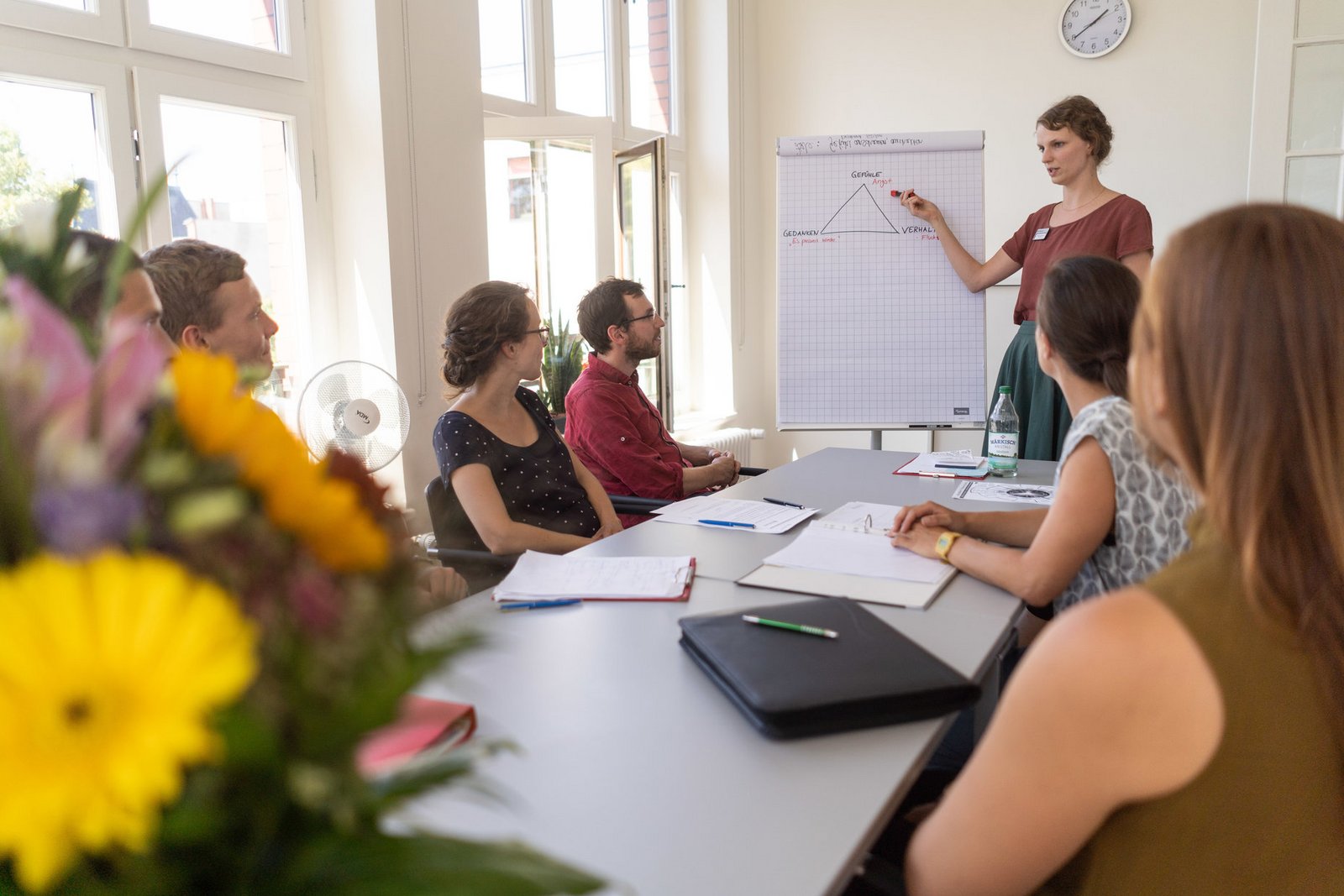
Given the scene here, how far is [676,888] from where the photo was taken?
833 millimetres

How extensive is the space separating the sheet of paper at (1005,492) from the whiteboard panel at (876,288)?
46.9 inches

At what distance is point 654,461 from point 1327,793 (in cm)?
→ 231

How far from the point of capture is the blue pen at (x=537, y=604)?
1.59 m

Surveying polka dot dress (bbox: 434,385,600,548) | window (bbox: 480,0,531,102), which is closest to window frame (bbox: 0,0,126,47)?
polka dot dress (bbox: 434,385,600,548)

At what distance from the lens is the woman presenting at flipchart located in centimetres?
313

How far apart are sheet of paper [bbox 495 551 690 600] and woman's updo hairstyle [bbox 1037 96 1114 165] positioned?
220cm

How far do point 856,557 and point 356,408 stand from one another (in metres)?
1.39

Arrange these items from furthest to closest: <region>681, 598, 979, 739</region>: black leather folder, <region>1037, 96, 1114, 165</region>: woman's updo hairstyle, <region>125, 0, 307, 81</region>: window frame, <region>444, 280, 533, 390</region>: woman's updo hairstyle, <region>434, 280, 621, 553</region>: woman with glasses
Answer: <region>1037, 96, 1114, 165</region>: woman's updo hairstyle < <region>125, 0, 307, 81</region>: window frame < <region>444, 280, 533, 390</region>: woman's updo hairstyle < <region>434, 280, 621, 553</region>: woman with glasses < <region>681, 598, 979, 739</region>: black leather folder

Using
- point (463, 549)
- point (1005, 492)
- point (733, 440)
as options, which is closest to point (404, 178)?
point (463, 549)

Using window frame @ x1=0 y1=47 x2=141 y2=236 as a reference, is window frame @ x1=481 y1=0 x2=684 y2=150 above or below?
above

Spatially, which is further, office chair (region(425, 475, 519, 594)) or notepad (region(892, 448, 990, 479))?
notepad (region(892, 448, 990, 479))

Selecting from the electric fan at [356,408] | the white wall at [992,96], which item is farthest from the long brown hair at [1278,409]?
the white wall at [992,96]

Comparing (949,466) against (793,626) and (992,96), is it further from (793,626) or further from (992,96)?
(992,96)

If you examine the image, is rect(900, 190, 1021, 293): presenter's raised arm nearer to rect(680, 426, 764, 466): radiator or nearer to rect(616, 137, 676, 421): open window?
rect(616, 137, 676, 421): open window
